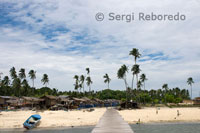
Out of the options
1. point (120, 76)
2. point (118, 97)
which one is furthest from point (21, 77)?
point (118, 97)

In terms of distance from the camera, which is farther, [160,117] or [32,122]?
[160,117]

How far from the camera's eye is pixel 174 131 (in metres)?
27.3

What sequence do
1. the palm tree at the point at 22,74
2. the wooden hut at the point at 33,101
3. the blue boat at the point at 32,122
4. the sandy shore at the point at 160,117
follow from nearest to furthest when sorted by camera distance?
the blue boat at the point at 32,122 → the sandy shore at the point at 160,117 → the wooden hut at the point at 33,101 → the palm tree at the point at 22,74

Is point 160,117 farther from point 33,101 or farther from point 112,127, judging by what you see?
point 33,101

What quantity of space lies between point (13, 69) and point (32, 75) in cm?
1351

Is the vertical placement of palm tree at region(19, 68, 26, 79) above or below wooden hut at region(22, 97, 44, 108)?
above

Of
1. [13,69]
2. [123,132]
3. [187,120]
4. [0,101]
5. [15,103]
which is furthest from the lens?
[13,69]

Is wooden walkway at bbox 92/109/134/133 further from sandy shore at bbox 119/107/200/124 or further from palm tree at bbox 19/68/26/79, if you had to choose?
palm tree at bbox 19/68/26/79

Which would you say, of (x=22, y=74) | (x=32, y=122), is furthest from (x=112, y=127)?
(x=22, y=74)

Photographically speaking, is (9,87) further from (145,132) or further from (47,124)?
(145,132)

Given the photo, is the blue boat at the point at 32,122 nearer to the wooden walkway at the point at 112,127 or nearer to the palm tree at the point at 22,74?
the wooden walkway at the point at 112,127

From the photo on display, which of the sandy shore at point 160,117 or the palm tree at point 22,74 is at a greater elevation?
the palm tree at point 22,74

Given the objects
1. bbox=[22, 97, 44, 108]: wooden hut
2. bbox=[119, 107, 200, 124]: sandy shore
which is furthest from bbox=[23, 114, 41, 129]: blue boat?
bbox=[22, 97, 44, 108]: wooden hut

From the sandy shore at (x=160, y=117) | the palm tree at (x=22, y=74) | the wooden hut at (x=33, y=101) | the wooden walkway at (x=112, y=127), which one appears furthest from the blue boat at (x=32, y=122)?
the palm tree at (x=22, y=74)
